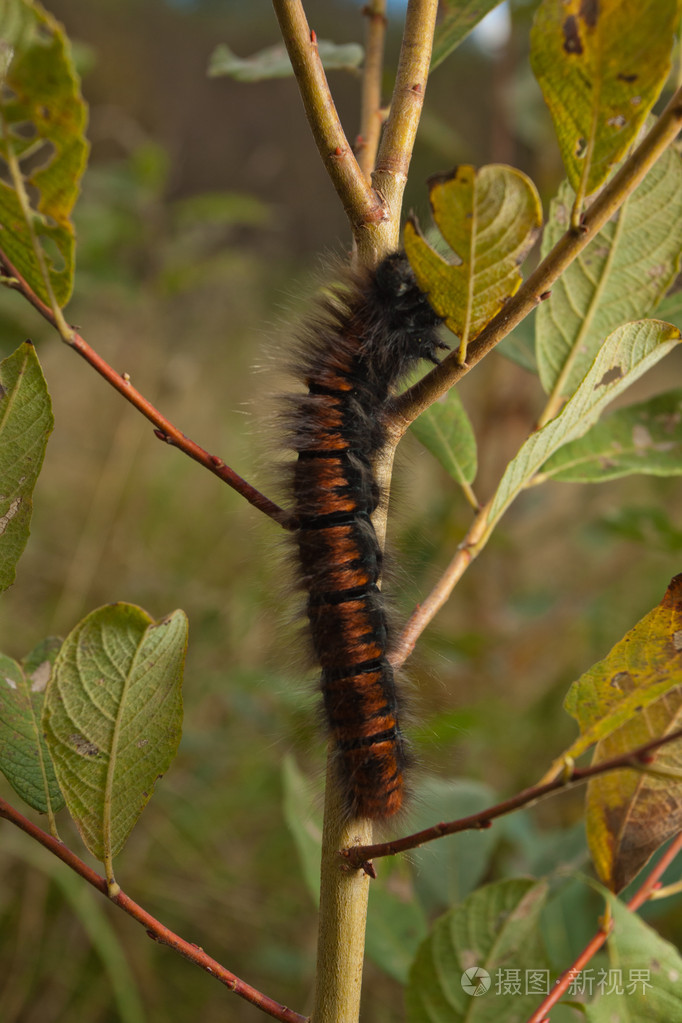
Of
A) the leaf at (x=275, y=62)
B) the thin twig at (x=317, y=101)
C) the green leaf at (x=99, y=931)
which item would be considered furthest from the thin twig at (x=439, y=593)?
the green leaf at (x=99, y=931)

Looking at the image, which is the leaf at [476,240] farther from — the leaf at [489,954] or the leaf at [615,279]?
the leaf at [489,954]

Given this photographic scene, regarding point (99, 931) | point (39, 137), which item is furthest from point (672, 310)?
point (99, 931)

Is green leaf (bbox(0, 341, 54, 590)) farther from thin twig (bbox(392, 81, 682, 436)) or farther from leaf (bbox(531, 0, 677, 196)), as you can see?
leaf (bbox(531, 0, 677, 196))

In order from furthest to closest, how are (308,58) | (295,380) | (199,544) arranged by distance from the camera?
1. (199,544)
2. (295,380)
3. (308,58)

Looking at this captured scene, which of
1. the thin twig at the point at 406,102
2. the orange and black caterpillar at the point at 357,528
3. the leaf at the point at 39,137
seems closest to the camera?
the leaf at the point at 39,137

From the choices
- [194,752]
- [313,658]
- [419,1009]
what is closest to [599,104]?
[313,658]

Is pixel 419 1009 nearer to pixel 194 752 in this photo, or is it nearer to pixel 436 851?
pixel 436 851

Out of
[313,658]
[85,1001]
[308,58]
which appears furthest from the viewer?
[85,1001]
